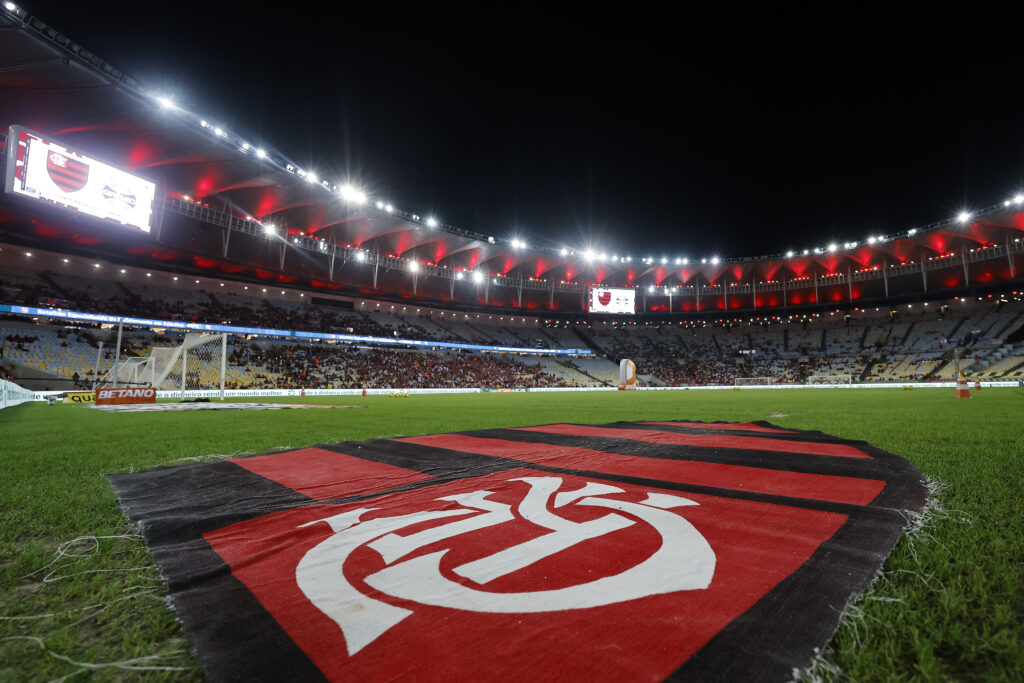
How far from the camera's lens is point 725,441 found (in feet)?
15.1

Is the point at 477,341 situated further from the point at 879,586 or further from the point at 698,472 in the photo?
the point at 879,586

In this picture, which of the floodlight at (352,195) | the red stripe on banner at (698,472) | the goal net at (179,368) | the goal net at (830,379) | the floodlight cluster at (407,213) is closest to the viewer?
the red stripe on banner at (698,472)

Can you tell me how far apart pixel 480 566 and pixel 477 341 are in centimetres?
4419

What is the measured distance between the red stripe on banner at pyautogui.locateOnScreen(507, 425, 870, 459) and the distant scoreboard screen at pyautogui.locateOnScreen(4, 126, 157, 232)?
86.0 ft

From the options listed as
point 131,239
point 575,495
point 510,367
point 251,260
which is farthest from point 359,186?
point 575,495

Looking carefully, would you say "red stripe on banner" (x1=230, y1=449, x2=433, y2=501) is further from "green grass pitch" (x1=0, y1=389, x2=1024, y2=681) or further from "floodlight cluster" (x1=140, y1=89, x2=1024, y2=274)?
"floodlight cluster" (x1=140, y1=89, x2=1024, y2=274)

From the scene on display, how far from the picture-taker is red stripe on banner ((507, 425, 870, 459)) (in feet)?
12.6

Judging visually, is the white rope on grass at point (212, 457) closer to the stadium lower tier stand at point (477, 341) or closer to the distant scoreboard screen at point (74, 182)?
the distant scoreboard screen at point (74, 182)

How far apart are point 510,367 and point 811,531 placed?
41.0 m

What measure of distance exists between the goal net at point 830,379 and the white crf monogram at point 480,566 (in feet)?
139

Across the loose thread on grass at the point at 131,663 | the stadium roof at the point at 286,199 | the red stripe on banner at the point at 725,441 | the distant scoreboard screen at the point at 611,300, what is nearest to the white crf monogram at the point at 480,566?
the loose thread on grass at the point at 131,663

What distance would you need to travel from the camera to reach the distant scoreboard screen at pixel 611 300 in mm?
48656

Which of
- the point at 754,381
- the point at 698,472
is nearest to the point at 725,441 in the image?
the point at 698,472

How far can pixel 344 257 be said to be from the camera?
3803 cm
